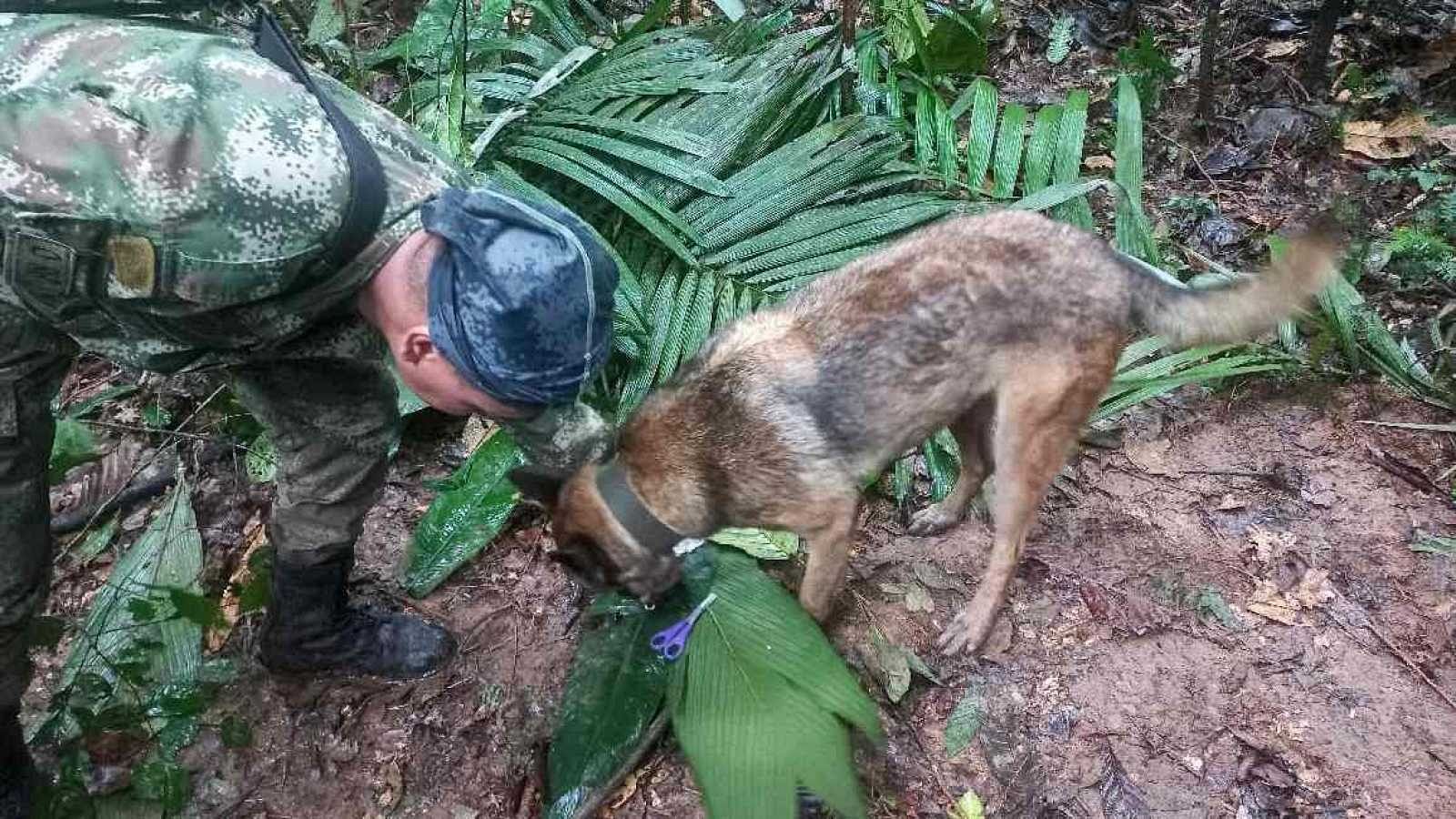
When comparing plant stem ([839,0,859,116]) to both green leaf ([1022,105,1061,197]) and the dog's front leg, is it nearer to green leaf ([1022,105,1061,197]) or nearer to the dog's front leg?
green leaf ([1022,105,1061,197])

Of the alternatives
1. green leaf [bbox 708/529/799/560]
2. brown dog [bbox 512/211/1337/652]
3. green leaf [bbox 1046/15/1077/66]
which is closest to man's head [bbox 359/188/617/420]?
brown dog [bbox 512/211/1337/652]

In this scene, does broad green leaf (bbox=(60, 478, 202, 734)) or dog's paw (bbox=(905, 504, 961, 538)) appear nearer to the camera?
broad green leaf (bbox=(60, 478, 202, 734))

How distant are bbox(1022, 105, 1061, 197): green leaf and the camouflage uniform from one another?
321cm

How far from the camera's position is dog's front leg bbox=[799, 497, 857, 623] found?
3.06m

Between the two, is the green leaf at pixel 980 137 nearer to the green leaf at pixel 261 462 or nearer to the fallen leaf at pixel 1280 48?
the fallen leaf at pixel 1280 48

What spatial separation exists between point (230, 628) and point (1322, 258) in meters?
4.03

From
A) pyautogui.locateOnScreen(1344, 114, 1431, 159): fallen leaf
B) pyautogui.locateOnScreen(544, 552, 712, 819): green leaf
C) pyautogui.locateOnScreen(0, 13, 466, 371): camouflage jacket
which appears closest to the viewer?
pyautogui.locateOnScreen(0, 13, 466, 371): camouflage jacket

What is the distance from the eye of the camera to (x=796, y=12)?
6453 mm

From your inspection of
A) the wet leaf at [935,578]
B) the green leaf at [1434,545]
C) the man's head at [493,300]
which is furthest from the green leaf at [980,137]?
the man's head at [493,300]

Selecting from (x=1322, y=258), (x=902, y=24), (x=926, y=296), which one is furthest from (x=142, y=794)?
(x=902, y=24)

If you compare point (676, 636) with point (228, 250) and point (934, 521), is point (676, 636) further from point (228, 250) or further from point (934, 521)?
point (228, 250)

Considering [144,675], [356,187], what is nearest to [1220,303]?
[356,187]

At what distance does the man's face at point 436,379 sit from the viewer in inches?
82.7

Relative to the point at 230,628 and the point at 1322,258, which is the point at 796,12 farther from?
the point at 230,628
